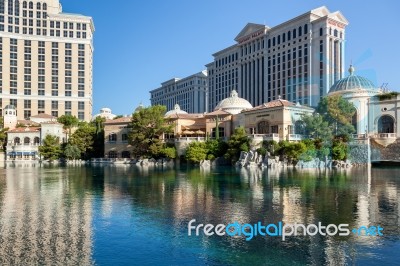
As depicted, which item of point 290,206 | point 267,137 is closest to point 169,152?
point 267,137

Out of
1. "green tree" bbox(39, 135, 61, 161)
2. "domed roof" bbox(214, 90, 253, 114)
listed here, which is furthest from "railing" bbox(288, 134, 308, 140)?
"green tree" bbox(39, 135, 61, 161)

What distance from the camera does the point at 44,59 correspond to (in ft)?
408

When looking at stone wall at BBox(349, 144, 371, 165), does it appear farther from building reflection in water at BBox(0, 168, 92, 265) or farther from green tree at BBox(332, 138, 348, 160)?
building reflection in water at BBox(0, 168, 92, 265)

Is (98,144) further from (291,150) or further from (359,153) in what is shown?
(359,153)

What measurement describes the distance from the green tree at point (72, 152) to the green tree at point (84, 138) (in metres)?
1.42

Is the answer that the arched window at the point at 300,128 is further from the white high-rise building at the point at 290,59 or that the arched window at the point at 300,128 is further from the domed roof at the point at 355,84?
the white high-rise building at the point at 290,59

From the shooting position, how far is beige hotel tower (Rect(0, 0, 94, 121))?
121m

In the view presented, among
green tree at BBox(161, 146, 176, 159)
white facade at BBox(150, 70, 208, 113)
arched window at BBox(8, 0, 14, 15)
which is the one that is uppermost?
arched window at BBox(8, 0, 14, 15)

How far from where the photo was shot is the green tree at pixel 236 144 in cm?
6081

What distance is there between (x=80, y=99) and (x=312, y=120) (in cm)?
8885

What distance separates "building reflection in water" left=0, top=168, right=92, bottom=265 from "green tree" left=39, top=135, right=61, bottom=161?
56.5m

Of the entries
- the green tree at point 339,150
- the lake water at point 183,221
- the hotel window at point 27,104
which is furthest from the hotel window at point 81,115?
the lake water at point 183,221

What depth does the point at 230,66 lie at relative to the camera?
12538 centimetres

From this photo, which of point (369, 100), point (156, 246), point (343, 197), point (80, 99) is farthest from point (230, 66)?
point (156, 246)
